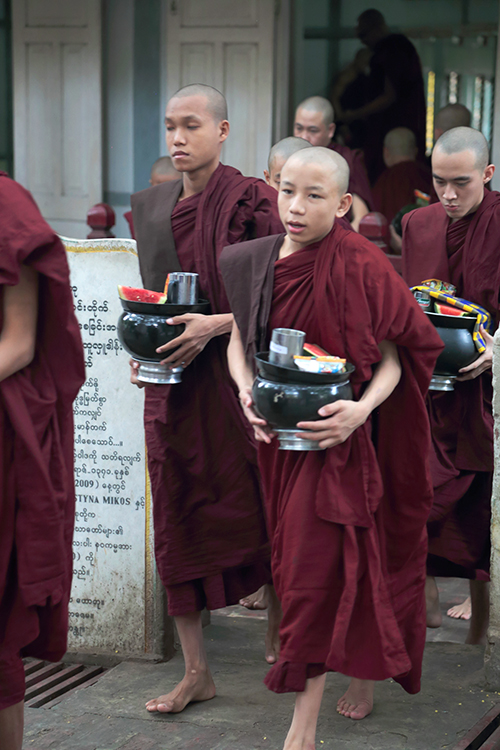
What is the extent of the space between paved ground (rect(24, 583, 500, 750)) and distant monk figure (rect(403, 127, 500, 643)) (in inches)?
15.7

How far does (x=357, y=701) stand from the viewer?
3178mm

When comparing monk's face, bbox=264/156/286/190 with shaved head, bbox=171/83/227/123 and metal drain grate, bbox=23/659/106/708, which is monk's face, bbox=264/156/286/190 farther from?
metal drain grate, bbox=23/659/106/708

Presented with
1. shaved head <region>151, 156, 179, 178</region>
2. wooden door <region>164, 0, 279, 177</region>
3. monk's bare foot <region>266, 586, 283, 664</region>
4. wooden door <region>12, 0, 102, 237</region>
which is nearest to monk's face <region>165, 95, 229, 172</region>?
monk's bare foot <region>266, 586, 283, 664</region>

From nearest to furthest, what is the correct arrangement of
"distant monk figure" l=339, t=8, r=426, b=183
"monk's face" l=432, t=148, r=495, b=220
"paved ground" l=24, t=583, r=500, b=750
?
"paved ground" l=24, t=583, r=500, b=750, "monk's face" l=432, t=148, r=495, b=220, "distant monk figure" l=339, t=8, r=426, b=183

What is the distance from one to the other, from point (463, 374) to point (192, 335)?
1076 mm

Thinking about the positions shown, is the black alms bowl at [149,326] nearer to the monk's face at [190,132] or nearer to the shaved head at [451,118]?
the monk's face at [190,132]

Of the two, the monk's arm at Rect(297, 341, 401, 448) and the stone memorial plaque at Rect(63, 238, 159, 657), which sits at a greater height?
the monk's arm at Rect(297, 341, 401, 448)

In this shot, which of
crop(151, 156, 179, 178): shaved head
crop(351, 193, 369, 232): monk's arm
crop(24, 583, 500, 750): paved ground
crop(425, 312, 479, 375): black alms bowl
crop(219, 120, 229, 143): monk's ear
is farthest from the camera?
crop(351, 193, 369, 232): monk's arm

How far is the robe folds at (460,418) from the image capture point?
3691 mm

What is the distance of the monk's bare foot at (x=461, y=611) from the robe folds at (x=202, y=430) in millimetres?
1256

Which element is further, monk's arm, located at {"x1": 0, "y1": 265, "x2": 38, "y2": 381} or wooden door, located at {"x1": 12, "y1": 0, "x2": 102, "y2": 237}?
wooden door, located at {"x1": 12, "y1": 0, "x2": 102, "y2": 237}

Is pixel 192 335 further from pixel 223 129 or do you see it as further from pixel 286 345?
pixel 223 129

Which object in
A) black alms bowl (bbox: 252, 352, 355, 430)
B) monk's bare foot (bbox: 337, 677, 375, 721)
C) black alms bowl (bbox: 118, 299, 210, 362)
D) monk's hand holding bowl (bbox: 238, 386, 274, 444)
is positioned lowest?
monk's bare foot (bbox: 337, 677, 375, 721)

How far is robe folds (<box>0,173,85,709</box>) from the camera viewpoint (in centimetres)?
237
